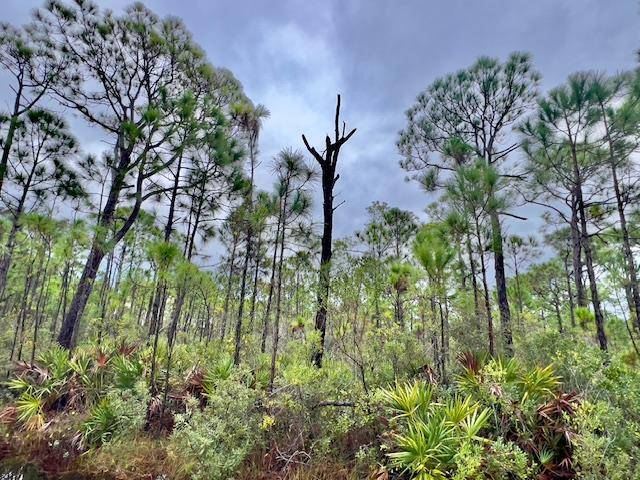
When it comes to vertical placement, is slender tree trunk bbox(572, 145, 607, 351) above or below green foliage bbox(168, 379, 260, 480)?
above

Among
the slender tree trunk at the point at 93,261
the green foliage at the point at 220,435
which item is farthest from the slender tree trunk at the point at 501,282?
the slender tree trunk at the point at 93,261

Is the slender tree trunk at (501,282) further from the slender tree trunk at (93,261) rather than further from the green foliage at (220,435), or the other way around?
the slender tree trunk at (93,261)

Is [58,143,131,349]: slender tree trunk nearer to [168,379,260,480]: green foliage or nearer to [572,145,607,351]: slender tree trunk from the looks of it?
[168,379,260,480]: green foliage

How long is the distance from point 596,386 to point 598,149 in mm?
8410

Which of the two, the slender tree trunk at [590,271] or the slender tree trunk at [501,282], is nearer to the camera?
the slender tree trunk at [501,282]

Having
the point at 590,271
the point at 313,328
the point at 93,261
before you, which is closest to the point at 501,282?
the point at 590,271

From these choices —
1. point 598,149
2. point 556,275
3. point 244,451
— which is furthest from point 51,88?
point 556,275

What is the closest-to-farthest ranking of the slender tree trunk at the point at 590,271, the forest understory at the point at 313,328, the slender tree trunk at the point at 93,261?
the forest understory at the point at 313,328 < the slender tree trunk at the point at 590,271 < the slender tree trunk at the point at 93,261

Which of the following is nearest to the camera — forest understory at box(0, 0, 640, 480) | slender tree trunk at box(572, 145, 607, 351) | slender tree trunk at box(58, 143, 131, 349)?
forest understory at box(0, 0, 640, 480)

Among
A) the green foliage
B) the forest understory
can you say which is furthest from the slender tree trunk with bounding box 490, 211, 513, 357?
the green foliage

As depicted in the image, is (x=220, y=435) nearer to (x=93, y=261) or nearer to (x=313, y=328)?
(x=313, y=328)

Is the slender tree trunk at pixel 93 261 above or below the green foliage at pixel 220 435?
above

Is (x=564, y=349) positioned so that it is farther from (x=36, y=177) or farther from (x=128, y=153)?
(x=36, y=177)

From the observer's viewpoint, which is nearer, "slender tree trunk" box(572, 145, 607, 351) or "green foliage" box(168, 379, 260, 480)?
"green foliage" box(168, 379, 260, 480)
